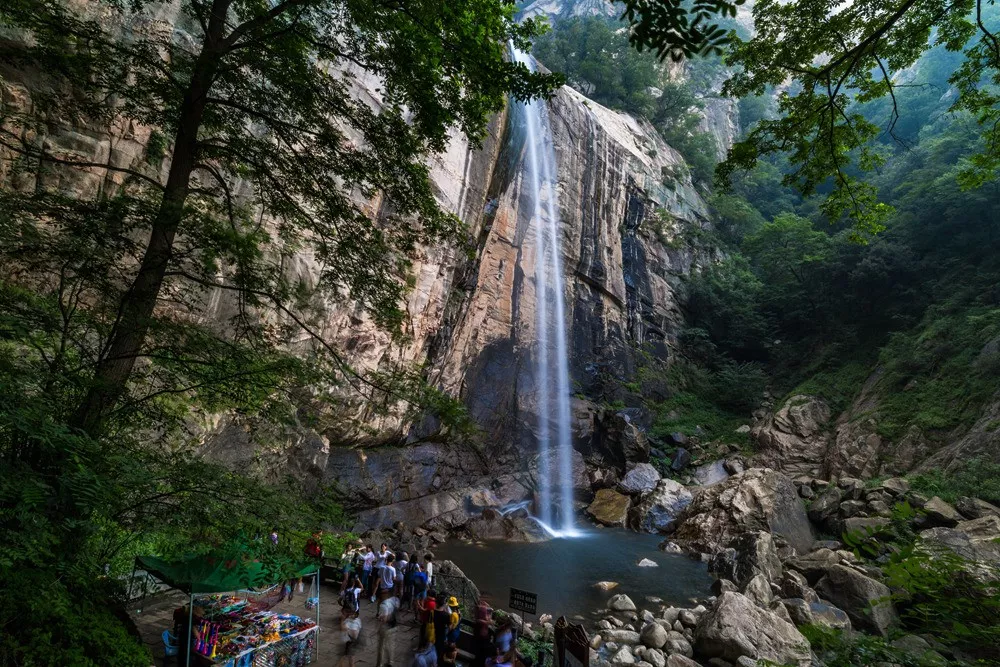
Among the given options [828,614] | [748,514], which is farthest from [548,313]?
[828,614]

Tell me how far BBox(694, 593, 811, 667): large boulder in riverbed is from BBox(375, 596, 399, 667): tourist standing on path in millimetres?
4879

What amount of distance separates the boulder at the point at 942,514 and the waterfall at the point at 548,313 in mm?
10789

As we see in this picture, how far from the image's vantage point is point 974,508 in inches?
443

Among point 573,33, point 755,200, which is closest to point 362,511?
point 573,33

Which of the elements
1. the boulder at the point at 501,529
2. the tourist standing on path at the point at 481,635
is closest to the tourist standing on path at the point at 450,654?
the tourist standing on path at the point at 481,635

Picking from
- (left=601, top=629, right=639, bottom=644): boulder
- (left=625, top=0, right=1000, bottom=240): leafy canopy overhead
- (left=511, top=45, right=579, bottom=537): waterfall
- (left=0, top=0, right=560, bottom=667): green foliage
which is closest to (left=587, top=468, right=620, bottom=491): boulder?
(left=511, top=45, right=579, bottom=537): waterfall

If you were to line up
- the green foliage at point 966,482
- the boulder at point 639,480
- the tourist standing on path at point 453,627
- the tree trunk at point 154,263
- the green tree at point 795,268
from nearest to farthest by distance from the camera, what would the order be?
the tree trunk at point 154,263
the tourist standing on path at point 453,627
the green foliage at point 966,482
the boulder at point 639,480
the green tree at point 795,268

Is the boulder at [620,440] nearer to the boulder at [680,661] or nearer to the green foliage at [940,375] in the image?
the green foliage at [940,375]

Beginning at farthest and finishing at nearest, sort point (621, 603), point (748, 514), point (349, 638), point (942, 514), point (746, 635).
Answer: point (748, 514)
point (942, 514)
point (621, 603)
point (746, 635)
point (349, 638)

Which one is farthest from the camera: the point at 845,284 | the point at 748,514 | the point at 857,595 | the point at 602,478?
the point at 845,284

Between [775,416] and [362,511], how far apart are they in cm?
1733

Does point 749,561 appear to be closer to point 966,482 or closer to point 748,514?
point 748,514

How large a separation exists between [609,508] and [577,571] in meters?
6.04

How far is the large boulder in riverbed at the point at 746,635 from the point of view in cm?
709
